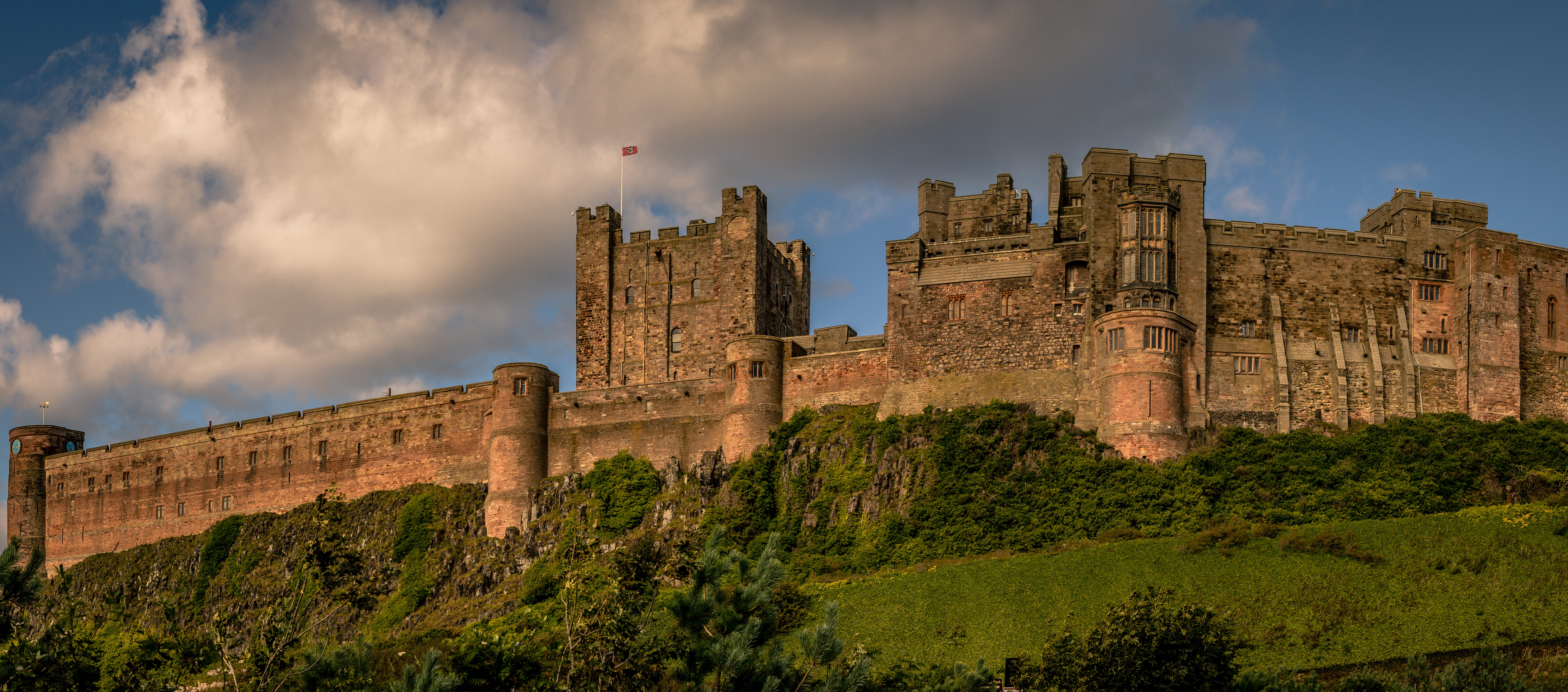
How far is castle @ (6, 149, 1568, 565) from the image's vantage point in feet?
202

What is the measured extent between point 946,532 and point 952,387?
8147 millimetres

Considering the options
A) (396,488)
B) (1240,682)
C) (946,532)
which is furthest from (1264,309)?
(396,488)

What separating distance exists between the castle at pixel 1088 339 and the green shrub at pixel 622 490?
3.48 ft

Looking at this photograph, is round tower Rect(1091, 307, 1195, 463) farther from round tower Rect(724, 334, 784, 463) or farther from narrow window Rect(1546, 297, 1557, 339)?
narrow window Rect(1546, 297, 1557, 339)

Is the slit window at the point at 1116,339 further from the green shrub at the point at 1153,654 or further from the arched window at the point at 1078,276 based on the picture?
the green shrub at the point at 1153,654

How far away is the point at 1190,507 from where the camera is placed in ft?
185

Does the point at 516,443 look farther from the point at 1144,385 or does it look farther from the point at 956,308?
the point at 1144,385

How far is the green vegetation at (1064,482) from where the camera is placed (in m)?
56.7

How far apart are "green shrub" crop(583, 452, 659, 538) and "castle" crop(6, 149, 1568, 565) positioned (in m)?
→ 1.06

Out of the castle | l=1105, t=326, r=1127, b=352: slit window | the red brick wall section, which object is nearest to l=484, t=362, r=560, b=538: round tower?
the castle

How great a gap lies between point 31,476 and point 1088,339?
219ft

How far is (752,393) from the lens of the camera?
6650 centimetres

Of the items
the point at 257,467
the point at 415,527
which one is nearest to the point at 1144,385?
the point at 415,527

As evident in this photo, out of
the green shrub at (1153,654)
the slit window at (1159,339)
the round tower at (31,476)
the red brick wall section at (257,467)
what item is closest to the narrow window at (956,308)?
the slit window at (1159,339)
